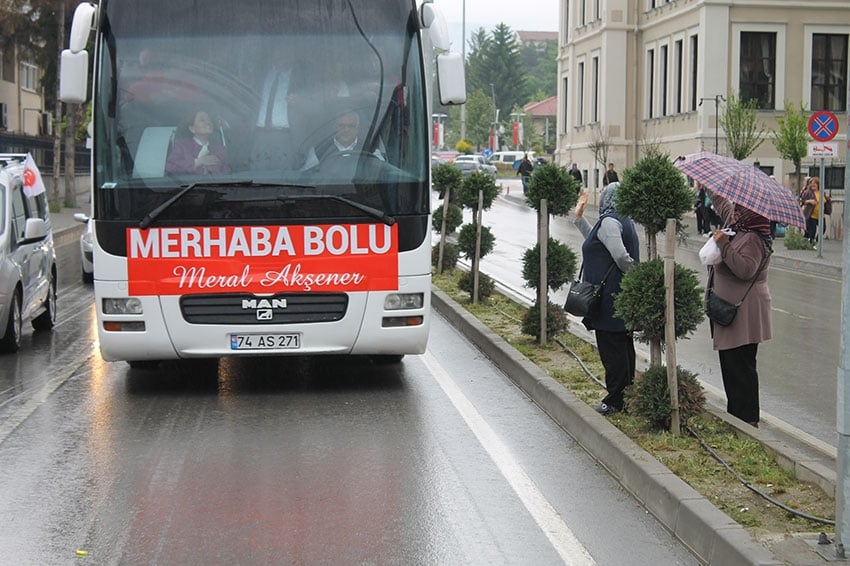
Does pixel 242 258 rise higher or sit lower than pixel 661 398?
higher

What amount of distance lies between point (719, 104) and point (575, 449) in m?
39.2

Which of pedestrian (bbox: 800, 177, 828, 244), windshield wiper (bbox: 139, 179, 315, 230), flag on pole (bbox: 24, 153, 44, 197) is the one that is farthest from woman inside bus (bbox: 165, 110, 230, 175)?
pedestrian (bbox: 800, 177, 828, 244)

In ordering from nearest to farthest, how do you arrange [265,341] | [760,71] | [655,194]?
[655,194], [265,341], [760,71]

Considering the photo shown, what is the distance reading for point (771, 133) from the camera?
153ft

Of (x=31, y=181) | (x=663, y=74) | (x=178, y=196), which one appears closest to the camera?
(x=178, y=196)

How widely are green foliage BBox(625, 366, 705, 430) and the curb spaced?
9.8 inches

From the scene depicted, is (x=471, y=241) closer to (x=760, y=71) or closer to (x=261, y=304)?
(x=261, y=304)

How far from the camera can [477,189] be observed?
18453 millimetres

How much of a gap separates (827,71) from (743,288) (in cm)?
4226

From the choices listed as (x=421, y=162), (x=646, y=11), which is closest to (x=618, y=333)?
(x=421, y=162)

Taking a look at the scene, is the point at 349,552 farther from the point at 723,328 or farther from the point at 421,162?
the point at 421,162

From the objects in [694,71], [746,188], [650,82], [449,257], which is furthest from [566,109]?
[746,188]

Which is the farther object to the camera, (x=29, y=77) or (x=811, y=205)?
(x=29, y=77)

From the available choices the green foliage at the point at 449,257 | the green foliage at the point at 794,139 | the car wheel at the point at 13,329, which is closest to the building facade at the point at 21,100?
the green foliage at the point at 794,139
